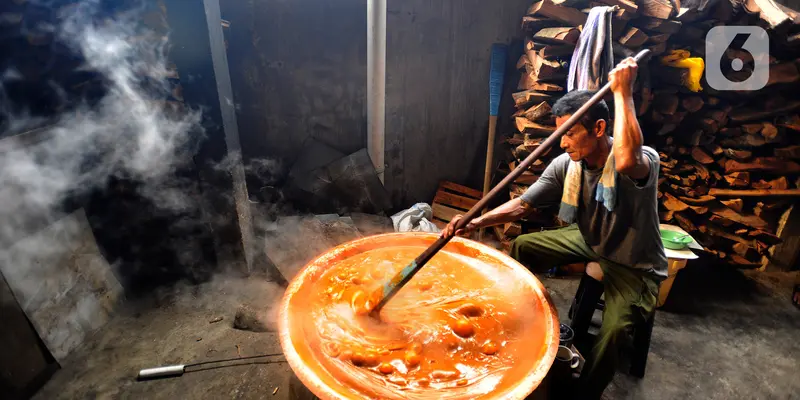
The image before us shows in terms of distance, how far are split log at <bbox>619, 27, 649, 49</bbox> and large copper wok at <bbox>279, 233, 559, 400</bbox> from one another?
2.97 meters

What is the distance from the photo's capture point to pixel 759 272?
195 inches

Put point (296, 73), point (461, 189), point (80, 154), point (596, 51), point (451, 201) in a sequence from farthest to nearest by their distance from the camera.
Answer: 1. point (461, 189)
2. point (451, 201)
3. point (296, 73)
4. point (596, 51)
5. point (80, 154)

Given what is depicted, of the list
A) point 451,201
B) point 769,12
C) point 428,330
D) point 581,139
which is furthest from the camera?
point 451,201

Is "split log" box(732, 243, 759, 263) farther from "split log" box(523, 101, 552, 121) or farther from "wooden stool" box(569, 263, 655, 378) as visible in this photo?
"split log" box(523, 101, 552, 121)

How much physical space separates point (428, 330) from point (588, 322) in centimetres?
219

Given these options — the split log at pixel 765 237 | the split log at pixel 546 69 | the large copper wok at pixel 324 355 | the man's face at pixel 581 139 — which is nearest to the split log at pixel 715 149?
the split log at pixel 765 237

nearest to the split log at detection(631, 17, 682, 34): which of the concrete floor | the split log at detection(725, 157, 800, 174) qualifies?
the split log at detection(725, 157, 800, 174)

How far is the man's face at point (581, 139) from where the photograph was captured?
2.71 m

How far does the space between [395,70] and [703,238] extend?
4.46 m

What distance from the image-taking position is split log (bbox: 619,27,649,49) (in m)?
4.19

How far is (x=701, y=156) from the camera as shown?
4.69 meters

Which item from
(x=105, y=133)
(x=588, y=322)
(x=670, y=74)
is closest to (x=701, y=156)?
(x=670, y=74)

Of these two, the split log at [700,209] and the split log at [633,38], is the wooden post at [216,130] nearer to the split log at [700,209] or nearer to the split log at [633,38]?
the split log at [633,38]

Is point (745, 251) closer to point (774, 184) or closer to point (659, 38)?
point (774, 184)
